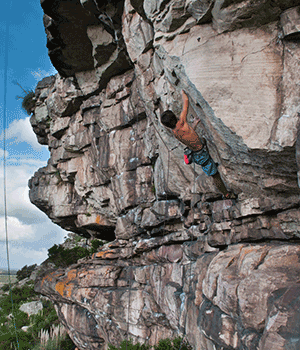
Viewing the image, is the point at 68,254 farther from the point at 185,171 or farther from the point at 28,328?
the point at 185,171

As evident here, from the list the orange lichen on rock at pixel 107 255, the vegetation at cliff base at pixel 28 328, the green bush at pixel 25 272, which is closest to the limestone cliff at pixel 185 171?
the orange lichen on rock at pixel 107 255

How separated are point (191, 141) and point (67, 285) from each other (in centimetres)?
885

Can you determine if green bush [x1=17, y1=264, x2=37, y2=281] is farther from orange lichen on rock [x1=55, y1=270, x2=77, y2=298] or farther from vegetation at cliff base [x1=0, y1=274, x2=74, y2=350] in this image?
orange lichen on rock [x1=55, y1=270, x2=77, y2=298]

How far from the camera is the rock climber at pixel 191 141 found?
16.4ft

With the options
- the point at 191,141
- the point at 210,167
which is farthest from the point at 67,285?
the point at 191,141

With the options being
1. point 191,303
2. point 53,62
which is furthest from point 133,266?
point 53,62

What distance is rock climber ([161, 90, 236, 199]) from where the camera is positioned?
16.4 ft

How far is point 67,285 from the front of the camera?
10.7 m

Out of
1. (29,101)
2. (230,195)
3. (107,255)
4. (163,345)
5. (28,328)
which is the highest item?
(29,101)

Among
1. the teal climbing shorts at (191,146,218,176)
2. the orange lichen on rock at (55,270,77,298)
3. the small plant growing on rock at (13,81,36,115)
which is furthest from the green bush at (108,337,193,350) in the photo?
the small plant growing on rock at (13,81,36,115)

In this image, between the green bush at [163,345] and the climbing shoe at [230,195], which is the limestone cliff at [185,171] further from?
the green bush at [163,345]

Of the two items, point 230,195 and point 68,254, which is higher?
point 230,195

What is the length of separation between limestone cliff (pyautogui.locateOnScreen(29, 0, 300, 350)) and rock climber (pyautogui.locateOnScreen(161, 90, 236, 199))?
0.20 meters

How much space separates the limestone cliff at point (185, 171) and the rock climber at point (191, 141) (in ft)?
0.66
